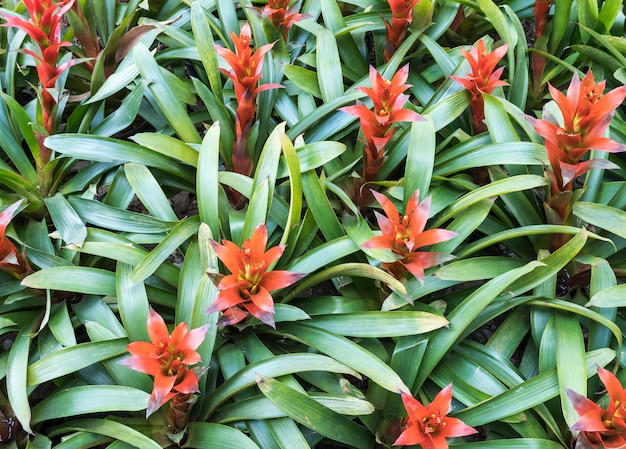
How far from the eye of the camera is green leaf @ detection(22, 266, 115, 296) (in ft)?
5.62

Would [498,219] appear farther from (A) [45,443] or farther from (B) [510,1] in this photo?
(A) [45,443]

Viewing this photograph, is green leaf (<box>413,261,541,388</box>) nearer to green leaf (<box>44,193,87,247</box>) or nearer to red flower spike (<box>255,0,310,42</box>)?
green leaf (<box>44,193,87,247</box>)

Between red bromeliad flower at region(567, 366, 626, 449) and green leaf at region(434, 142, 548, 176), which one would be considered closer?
red bromeliad flower at region(567, 366, 626, 449)

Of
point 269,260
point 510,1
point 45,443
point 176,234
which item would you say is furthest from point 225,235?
point 510,1

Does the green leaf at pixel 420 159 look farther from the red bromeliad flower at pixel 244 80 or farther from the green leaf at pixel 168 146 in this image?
the green leaf at pixel 168 146

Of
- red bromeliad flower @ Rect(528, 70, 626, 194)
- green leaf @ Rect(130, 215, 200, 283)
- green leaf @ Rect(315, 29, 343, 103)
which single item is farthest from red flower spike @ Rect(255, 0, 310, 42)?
red bromeliad flower @ Rect(528, 70, 626, 194)

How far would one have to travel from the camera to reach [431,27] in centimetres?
248

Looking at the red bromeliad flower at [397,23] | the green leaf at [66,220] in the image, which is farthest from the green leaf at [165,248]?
the red bromeliad flower at [397,23]

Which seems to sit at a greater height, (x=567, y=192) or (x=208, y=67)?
(x=208, y=67)

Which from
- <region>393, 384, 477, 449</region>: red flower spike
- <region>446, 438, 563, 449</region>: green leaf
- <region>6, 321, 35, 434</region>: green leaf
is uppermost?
<region>393, 384, 477, 449</region>: red flower spike

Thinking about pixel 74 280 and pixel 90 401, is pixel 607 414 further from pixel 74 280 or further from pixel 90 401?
pixel 74 280

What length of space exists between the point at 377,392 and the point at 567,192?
90 cm

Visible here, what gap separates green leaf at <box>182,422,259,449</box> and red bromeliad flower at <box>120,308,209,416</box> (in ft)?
0.82

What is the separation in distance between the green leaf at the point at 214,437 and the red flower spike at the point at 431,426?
1.44 feet
